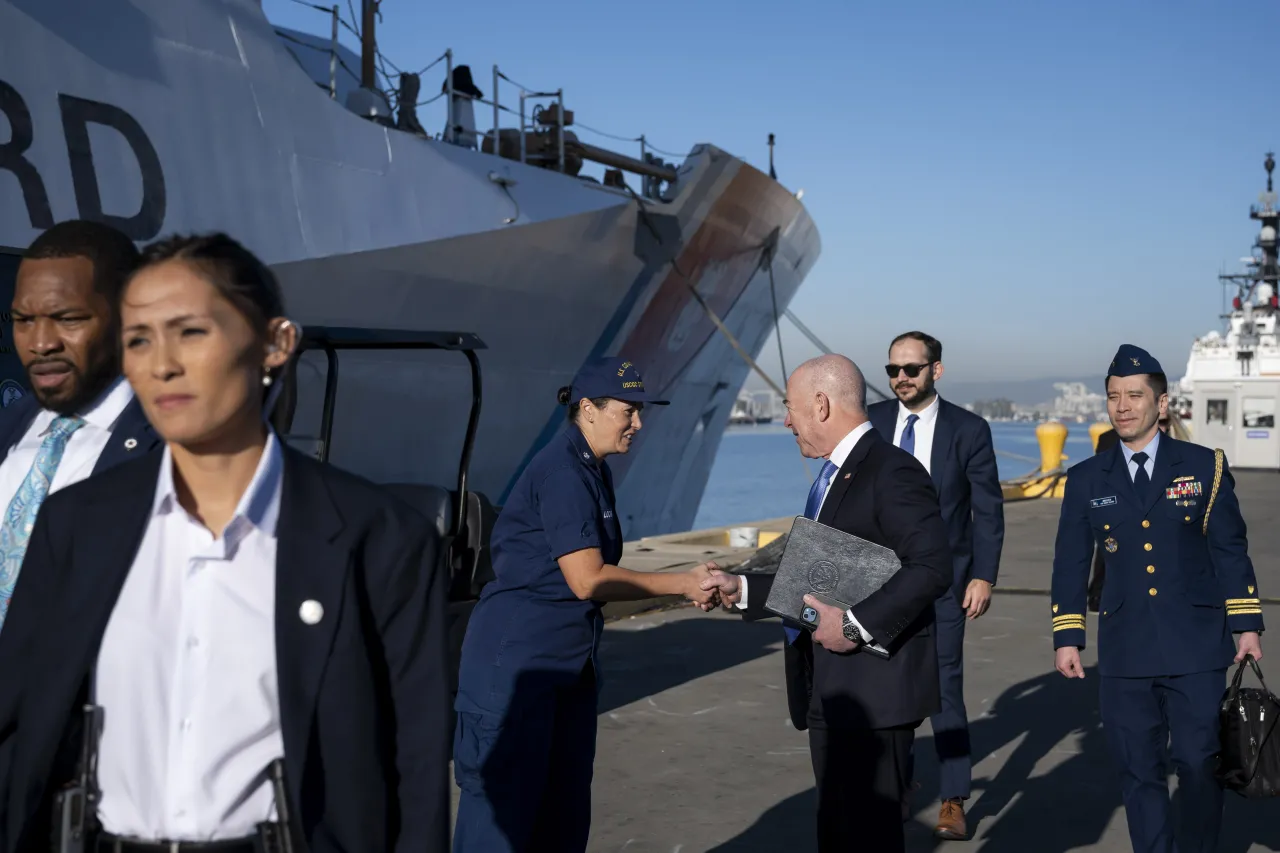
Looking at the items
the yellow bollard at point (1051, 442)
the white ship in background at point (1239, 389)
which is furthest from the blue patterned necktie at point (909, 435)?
the white ship in background at point (1239, 389)

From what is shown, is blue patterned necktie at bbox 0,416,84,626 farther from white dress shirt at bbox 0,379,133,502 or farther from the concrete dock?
the concrete dock

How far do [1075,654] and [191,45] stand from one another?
24.4 ft

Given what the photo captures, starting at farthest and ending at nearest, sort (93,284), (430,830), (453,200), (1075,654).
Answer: (453,200)
(1075,654)
(93,284)
(430,830)

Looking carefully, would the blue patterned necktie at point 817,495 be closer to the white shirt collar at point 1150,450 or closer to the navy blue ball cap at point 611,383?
the navy blue ball cap at point 611,383

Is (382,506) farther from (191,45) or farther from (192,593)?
(191,45)

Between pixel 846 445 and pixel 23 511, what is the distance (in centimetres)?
209

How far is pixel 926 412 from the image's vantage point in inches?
224

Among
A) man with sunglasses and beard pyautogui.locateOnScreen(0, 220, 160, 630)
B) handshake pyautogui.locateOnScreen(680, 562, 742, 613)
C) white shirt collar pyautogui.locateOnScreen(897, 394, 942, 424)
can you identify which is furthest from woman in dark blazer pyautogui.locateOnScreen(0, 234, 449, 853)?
white shirt collar pyautogui.locateOnScreen(897, 394, 942, 424)

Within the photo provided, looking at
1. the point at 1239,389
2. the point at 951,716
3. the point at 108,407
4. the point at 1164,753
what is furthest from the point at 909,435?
the point at 1239,389

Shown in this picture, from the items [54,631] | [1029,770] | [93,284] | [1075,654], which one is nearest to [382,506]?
[54,631]

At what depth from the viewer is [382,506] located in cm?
194

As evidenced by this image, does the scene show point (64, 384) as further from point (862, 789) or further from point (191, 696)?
point (862, 789)

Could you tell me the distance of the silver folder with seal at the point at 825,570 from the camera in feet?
11.5

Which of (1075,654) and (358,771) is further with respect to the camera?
(1075,654)
